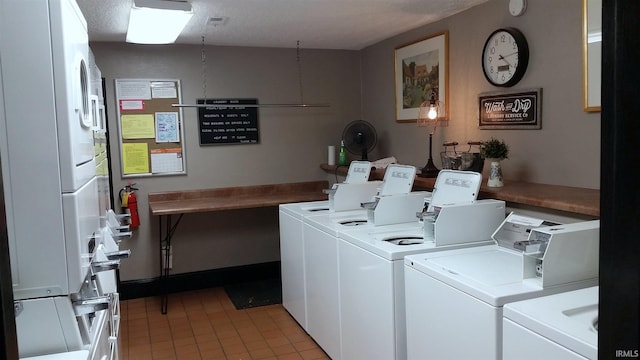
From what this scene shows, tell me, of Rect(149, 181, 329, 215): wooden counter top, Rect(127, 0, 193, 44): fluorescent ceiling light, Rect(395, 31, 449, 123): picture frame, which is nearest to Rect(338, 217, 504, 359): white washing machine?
Rect(395, 31, 449, 123): picture frame

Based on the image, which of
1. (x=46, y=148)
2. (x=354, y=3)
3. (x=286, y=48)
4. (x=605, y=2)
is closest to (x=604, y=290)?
(x=605, y=2)

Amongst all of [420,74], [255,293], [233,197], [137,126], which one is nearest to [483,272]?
[420,74]

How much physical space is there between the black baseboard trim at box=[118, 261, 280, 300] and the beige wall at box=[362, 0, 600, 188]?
1982 mm

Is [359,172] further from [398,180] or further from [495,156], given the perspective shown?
[495,156]

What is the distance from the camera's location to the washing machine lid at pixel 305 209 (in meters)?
3.54

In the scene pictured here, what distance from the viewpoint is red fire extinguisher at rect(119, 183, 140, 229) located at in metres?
4.23

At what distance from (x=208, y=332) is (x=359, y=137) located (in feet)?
7.09

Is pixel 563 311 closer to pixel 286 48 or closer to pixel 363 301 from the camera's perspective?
pixel 363 301

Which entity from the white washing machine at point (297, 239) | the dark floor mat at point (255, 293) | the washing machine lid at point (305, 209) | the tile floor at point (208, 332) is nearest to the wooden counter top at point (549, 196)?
the white washing machine at point (297, 239)

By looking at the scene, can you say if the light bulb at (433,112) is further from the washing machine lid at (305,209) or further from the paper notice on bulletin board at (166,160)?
the paper notice on bulletin board at (166,160)

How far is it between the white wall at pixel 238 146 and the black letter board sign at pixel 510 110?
196cm

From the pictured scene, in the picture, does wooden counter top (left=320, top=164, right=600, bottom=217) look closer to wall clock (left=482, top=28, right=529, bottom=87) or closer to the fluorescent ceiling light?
wall clock (left=482, top=28, right=529, bottom=87)

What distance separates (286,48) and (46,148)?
144 inches

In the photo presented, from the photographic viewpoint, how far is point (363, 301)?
2.59m
